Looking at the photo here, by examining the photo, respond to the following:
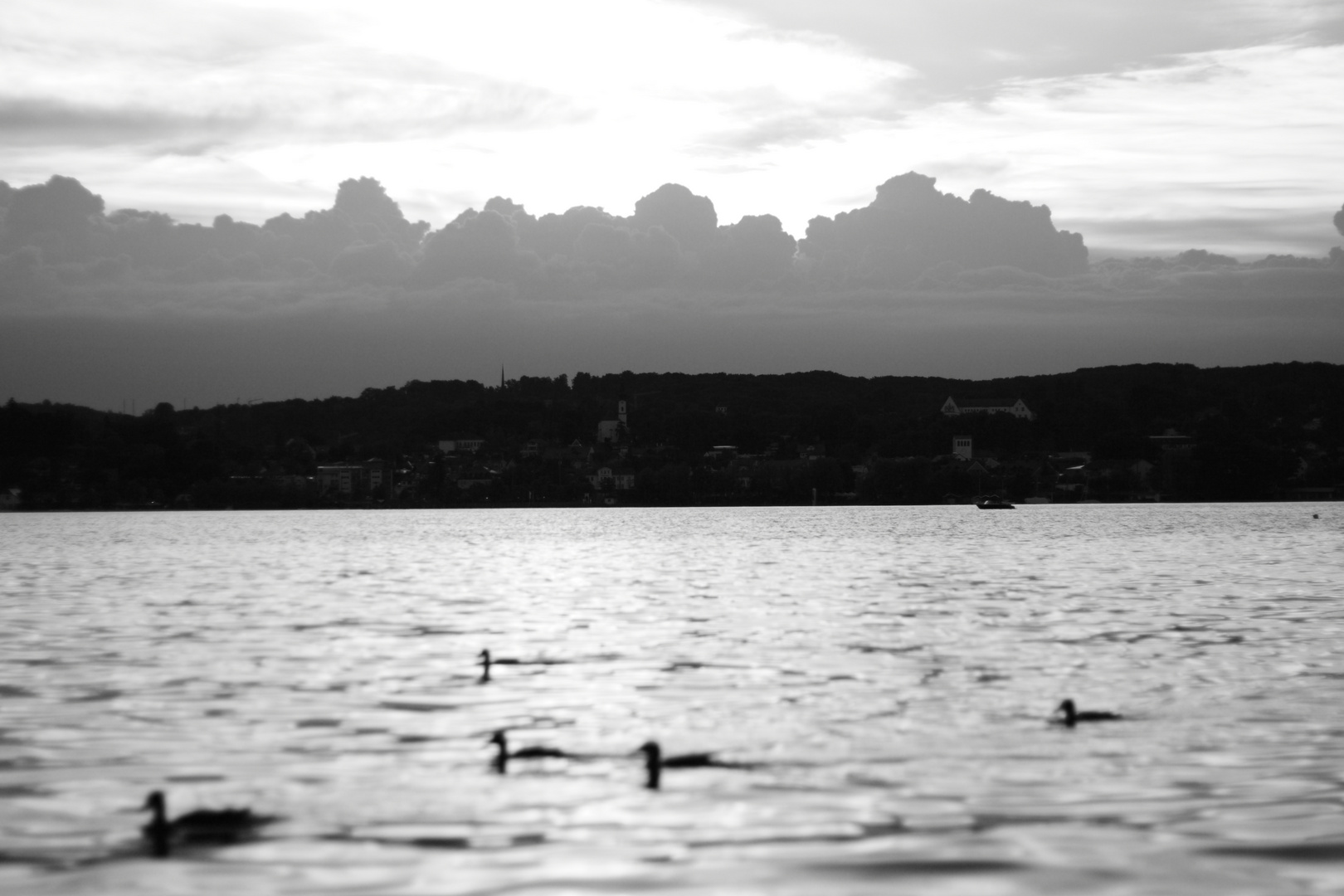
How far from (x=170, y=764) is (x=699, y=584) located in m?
34.3

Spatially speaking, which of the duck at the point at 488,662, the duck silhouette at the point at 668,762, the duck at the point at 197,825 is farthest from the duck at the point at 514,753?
the duck at the point at 488,662

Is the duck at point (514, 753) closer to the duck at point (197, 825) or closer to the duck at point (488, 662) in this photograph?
the duck at point (197, 825)

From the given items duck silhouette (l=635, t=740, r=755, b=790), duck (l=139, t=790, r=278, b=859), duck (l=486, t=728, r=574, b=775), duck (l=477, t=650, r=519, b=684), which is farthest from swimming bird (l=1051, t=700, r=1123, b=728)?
duck (l=139, t=790, r=278, b=859)

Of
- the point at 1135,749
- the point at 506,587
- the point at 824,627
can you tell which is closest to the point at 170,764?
the point at 1135,749

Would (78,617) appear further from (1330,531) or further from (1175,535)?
(1330,531)

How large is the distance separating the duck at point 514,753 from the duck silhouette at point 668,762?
102cm

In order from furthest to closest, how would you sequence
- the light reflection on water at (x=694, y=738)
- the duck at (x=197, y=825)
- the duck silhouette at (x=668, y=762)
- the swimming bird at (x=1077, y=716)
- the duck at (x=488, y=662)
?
the duck at (x=488, y=662)
the swimming bird at (x=1077, y=716)
the duck silhouette at (x=668, y=762)
the duck at (x=197, y=825)
the light reflection on water at (x=694, y=738)

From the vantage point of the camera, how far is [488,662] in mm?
25703

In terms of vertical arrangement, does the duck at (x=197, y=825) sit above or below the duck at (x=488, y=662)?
above

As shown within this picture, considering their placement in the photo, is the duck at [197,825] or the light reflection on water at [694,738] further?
the duck at [197,825]

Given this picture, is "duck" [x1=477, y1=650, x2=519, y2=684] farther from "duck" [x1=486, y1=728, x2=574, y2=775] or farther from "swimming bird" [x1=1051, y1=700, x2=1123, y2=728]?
"swimming bird" [x1=1051, y1=700, x2=1123, y2=728]

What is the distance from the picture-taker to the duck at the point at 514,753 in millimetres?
17266

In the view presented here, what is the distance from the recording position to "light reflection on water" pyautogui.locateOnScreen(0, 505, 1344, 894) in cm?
1320

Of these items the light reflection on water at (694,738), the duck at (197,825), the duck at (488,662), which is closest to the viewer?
the light reflection on water at (694,738)
